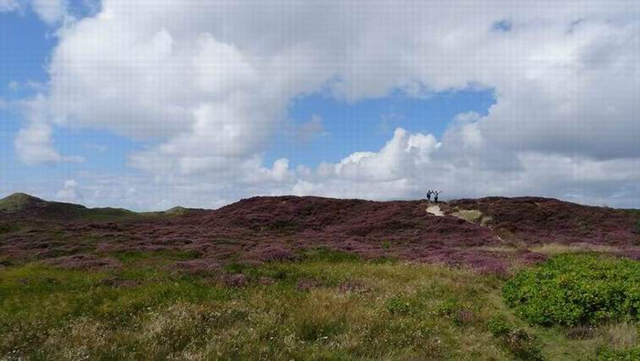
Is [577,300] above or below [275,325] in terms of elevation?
above

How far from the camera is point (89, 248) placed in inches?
1201

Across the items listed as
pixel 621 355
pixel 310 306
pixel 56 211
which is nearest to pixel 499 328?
pixel 621 355

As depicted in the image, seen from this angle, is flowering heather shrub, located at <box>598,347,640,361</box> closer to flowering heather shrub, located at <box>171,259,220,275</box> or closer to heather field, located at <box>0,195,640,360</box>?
heather field, located at <box>0,195,640,360</box>

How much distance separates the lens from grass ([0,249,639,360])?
28.7 feet

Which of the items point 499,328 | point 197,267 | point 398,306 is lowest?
point 499,328

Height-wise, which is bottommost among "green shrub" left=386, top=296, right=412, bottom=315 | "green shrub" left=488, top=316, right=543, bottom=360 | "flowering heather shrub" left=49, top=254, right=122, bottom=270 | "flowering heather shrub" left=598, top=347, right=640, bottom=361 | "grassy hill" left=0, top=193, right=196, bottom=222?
"green shrub" left=488, top=316, right=543, bottom=360

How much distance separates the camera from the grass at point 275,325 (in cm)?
876

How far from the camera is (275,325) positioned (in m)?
10.2

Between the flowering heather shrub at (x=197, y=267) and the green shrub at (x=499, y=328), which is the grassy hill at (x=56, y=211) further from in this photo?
the green shrub at (x=499, y=328)

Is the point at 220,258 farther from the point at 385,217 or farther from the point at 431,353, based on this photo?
the point at 385,217

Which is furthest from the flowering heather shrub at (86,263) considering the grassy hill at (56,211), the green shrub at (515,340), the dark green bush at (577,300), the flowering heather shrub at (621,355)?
the grassy hill at (56,211)

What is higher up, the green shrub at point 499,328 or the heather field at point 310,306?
the heather field at point 310,306

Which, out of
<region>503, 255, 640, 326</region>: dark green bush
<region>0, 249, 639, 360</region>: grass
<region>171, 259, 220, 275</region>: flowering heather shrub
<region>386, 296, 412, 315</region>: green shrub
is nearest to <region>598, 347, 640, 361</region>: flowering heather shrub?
<region>0, 249, 639, 360</region>: grass

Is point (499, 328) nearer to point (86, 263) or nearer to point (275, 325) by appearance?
point (275, 325)
